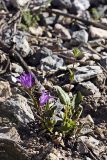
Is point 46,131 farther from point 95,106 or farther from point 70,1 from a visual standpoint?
point 70,1

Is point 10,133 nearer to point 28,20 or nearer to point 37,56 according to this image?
point 37,56

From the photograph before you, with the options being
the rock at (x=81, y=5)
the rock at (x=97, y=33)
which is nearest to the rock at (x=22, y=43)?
the rock at (x=97, y=33)

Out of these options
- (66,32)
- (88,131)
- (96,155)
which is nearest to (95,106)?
(88,131)

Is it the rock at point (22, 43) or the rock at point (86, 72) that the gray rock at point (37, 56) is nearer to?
the rock at point (22, 43)

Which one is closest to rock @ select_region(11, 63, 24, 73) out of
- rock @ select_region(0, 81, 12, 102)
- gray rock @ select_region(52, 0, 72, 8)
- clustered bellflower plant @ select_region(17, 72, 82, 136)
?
rock @ select_region(0, 81, 12, 102)

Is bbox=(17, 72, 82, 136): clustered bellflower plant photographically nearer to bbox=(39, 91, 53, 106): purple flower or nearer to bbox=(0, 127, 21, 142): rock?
bbox=(39, 91, 53, 106): purple flower

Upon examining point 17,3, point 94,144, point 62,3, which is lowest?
point 94,144

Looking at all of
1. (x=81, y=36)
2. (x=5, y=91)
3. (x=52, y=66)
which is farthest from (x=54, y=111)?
(x=81, y=36)
